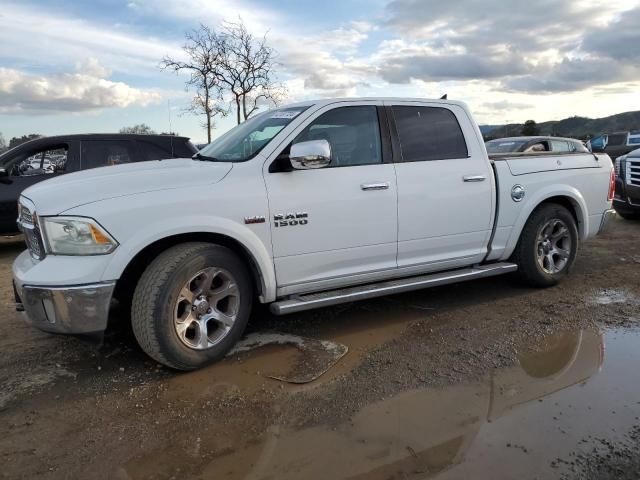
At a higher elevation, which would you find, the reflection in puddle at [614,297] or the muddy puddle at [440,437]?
the reflection in puddle at [614,297]

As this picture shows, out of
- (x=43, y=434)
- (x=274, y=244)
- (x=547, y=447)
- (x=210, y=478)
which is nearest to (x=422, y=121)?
(x=274, y=244)

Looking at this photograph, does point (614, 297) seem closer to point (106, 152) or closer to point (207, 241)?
point (207, 241)

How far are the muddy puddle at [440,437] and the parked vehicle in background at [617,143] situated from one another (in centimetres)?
1766

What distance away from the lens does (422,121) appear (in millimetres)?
4723

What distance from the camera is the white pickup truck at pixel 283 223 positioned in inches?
132

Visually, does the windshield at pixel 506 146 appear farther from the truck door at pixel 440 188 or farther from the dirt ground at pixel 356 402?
the dirt ground at pixel 356 402

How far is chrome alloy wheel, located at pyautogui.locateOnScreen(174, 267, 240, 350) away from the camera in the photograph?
142 inches

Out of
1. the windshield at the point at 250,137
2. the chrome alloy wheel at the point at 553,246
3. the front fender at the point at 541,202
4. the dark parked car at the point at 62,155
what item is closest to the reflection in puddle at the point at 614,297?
the chrome alloy wheel at the point at 553,246

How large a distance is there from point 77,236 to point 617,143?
20937 mm

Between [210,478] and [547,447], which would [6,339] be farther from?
[547,447]

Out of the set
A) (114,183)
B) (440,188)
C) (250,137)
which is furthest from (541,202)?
(114,183)

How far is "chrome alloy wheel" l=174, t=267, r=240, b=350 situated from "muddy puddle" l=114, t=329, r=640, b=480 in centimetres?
75

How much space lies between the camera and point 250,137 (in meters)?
4.34

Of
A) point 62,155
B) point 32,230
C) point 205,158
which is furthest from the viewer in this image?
point 62,155
